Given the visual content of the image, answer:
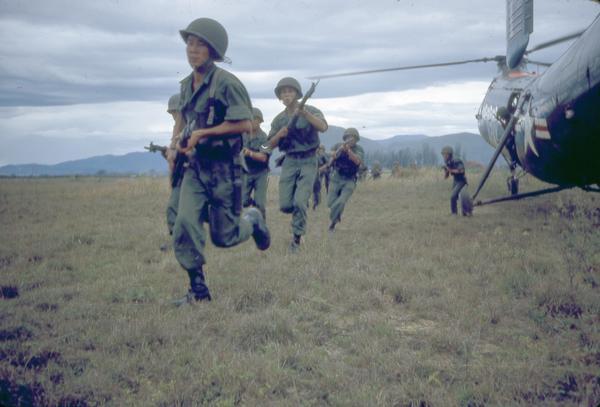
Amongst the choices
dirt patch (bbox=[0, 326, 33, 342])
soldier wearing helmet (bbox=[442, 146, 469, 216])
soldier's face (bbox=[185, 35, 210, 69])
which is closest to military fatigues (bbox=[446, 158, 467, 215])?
soldier wearing helmet (bbox=[442, 146, 469, 216])

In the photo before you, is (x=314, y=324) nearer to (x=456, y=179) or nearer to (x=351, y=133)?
(x=351, y=133)

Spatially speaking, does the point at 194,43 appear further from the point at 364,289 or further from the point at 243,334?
the point at 364,289

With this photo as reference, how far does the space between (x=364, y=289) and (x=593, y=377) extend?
8.47 feet

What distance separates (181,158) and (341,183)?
218 inches

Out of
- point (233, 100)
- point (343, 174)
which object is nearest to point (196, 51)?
point (233, 100)

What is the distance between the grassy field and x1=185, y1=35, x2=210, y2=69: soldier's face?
2.28 metres

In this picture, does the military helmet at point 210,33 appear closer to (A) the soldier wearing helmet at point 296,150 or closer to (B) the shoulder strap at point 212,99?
(B) the shoulder strap at point 212,99

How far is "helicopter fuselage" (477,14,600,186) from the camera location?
514cm

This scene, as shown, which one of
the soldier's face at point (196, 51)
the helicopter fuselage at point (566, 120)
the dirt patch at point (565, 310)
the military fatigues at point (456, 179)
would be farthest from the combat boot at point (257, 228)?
the military fatigues at point (456, 179)

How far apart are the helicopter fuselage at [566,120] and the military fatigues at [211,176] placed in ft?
11.3

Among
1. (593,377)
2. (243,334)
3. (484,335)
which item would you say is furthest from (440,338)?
(243,334)

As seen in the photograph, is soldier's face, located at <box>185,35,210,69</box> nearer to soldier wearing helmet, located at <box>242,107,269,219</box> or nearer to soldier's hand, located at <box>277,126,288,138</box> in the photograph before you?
soldier's hand, located at <box>277,126,288,138</box>

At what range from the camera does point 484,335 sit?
414 centimetres

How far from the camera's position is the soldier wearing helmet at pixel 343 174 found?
32.2ft
